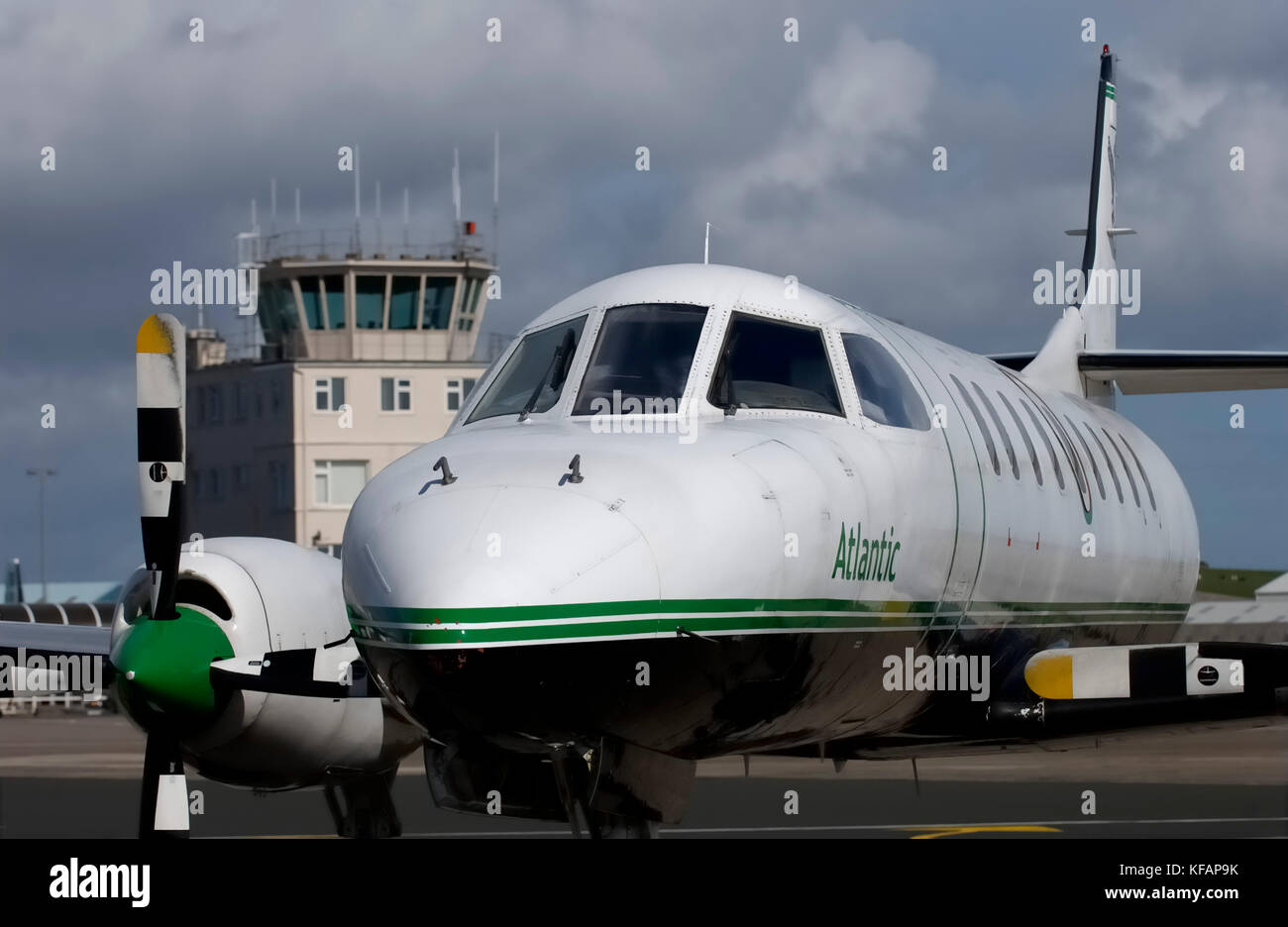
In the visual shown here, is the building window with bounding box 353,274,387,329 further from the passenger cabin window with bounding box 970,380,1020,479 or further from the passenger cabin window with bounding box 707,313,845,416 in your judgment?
the passenger cabin window with bounding box 707,313,845,416

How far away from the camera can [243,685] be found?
9.12m

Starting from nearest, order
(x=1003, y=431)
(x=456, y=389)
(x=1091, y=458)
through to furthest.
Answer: (x=1003, y=431)
(x=1091, y=458)
(x=456, y=389)

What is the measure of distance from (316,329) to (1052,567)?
2025 inches

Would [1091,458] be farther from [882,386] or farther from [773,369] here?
[773,369]

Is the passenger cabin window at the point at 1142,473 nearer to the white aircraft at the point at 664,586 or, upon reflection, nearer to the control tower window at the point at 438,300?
the white aircraft at the point at 664,586

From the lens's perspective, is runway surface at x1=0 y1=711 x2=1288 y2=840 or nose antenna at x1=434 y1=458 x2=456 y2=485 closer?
nose antenna at x1=434 y1=458 x2=456 y2=485

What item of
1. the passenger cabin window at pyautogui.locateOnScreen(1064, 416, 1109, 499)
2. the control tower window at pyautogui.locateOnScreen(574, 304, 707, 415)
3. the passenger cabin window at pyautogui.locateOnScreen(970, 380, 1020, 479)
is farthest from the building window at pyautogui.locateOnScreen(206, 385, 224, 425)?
the control tower window at pyautogui.locateOnScreen(574, 304, 707, 415)

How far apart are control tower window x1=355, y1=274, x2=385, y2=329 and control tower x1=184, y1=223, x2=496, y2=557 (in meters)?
0.04

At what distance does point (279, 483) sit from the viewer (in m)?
69.8

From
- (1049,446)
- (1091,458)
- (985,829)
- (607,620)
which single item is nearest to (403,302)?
(985,829)

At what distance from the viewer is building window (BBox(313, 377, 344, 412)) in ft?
205

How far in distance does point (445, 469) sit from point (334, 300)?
53783mm

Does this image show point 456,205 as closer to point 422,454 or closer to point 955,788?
point 955,788
